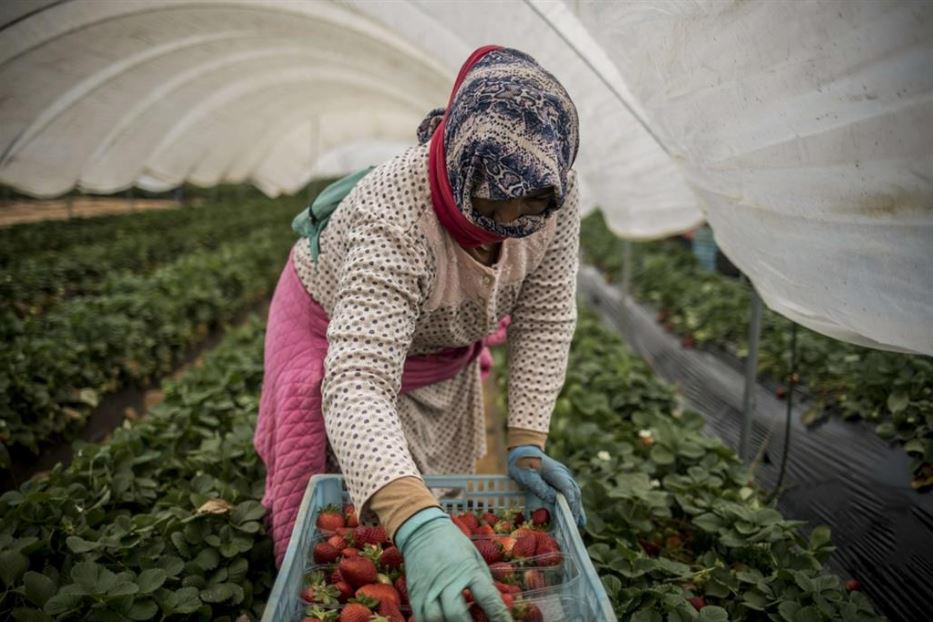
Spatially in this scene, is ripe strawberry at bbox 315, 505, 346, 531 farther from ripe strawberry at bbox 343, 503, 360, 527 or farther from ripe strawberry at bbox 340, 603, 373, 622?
ripe strawberry at bbox 340, 603, 373, 622

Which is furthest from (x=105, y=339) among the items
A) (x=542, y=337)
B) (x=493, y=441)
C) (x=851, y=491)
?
(x=851, y=491)

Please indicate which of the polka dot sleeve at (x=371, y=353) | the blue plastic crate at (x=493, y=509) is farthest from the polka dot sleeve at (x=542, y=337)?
the polka dot sleeve at (x=371, y=353)

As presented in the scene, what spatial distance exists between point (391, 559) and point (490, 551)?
0.68 feet

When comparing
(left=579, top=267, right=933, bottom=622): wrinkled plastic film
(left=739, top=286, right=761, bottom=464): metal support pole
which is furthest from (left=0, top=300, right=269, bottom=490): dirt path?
(left=579, top=267, right=933, bottom=622): wrinkled plastic film

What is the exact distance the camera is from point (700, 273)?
787 cm

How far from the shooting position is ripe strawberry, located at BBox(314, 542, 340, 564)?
1.48m

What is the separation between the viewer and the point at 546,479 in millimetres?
1748

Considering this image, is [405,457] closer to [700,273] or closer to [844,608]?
[844,608]

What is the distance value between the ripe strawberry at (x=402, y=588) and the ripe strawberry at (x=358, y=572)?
0.05 metres

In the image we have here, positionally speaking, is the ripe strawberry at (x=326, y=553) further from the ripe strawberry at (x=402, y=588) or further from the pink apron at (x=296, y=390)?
the pink apron at (x=296, y=390)

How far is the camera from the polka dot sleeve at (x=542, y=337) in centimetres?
181

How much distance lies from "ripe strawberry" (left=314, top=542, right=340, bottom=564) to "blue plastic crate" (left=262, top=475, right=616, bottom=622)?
0.03 metres

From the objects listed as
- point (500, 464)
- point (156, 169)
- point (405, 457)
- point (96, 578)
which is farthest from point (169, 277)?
point (405, 457)

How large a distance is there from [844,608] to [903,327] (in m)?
0.81
